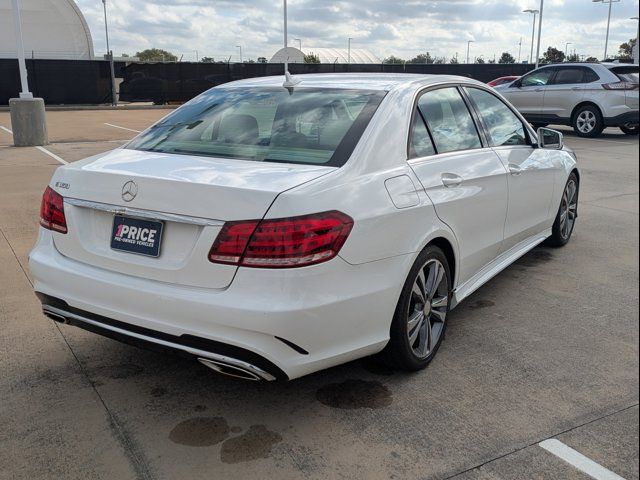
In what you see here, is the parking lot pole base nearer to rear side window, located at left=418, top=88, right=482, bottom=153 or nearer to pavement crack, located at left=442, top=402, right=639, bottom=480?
rear side window, located at left=418, top=88, right=482, bottom=153

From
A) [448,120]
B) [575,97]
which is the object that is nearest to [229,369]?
[448,120]

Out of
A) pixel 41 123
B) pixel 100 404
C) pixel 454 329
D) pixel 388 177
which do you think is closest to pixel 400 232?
pixel 388 177

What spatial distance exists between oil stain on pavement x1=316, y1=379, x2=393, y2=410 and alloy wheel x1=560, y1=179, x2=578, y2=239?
129 inches

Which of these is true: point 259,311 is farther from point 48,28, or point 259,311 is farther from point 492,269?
point 48,28

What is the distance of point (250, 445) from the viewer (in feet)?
9.36

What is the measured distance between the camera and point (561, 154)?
18.4 feet

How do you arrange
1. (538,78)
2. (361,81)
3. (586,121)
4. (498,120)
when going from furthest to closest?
1. (538,78)
2. (586,121)
3. (498,120)
4. (361,81)

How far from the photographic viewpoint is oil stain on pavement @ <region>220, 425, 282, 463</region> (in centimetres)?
277

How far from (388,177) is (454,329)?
1.45m

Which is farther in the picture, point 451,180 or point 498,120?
point 498,120

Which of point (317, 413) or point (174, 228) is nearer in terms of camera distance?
point (174, 228)

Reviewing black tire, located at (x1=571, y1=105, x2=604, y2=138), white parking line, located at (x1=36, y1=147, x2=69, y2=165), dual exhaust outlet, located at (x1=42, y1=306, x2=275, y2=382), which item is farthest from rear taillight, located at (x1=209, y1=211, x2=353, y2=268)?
black tire, located at (x1=571, y1=105, x2=604, y2=138)

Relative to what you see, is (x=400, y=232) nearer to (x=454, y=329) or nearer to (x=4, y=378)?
(x=454, y=329)

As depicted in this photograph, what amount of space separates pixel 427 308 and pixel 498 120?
6.09 ft
